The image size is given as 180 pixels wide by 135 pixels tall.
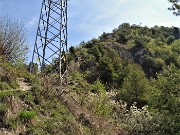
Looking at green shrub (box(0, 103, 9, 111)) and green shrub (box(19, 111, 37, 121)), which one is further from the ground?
green shrub (box(0, 103, 9, 111))

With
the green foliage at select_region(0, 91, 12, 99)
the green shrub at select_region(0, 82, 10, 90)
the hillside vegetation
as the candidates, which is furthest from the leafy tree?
the green foliage at select_region(0, 91, 12, 99)

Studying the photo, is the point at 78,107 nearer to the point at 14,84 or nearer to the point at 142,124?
the point at 14,84

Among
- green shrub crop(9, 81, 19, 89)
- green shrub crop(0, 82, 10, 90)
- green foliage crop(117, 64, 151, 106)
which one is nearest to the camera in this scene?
green shrub crop(0, 82, 10, 90)

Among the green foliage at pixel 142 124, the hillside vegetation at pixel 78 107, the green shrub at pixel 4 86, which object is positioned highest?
the green shrub at pixel 4 86

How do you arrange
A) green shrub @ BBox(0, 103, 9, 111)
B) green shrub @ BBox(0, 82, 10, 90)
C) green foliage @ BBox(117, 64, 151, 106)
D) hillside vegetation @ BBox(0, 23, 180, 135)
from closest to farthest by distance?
green shrub @ BBox(0, 103, 9, 111)
hillside vegetation @ BBox(0, 23, 180, 135)
green shrub @ BBox(0, 82, 10, 90)
green foliage @ BBox(117, 64, 151, 106)

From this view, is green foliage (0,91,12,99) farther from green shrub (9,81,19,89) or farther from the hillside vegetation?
green shrub (9,81,19,89)

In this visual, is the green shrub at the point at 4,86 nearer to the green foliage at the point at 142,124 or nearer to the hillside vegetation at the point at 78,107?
the hillside vegetation at the point at 78,107

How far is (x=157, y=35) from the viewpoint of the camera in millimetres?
89875

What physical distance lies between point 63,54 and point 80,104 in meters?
2.33

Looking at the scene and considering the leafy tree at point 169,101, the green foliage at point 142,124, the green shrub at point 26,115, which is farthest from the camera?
the green foliage at point 142,124

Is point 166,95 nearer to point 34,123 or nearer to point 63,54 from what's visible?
point 63,54

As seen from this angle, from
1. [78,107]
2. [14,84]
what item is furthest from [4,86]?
[78,107]

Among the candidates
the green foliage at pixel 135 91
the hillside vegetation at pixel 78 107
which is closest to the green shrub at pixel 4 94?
the hillside vegetation at pixel 78 107

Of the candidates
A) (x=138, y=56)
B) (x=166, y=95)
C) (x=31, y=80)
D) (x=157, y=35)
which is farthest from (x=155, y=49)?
(x=31, y=80)
